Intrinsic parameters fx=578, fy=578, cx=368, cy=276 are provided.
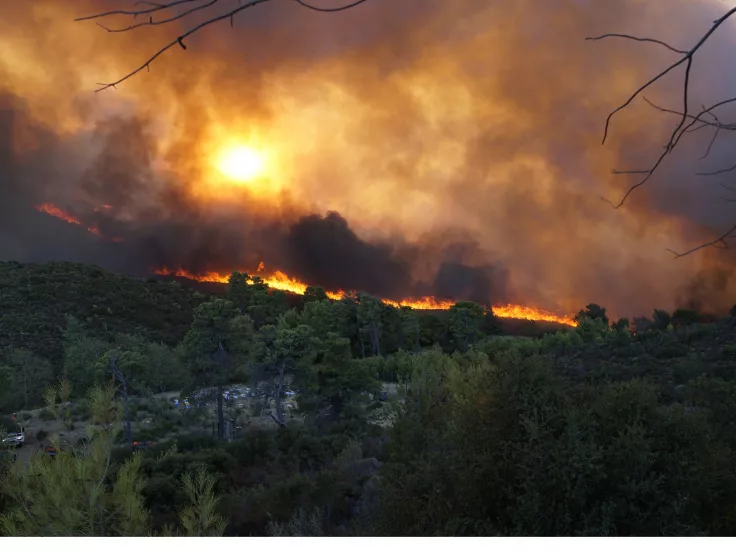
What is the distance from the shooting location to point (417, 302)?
17.7 ft

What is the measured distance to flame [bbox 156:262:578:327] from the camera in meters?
5.16

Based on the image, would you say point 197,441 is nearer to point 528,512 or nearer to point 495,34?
point 528,512

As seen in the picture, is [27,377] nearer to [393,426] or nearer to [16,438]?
[16,438]

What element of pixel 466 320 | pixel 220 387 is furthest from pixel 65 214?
pixel 220 387

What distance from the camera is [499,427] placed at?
14.1 feet

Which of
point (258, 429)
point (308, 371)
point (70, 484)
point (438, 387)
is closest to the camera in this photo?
point (70, 484)

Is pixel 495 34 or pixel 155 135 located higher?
pixel 495 34

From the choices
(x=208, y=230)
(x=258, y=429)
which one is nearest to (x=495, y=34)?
(x=208, y=230)

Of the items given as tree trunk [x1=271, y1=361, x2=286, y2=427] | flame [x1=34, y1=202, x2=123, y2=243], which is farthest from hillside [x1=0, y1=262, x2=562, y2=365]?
tree trunk [x1=271, y1=361, x2=286, y2=427]

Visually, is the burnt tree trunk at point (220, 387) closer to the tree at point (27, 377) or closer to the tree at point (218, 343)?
the tree at point (218, 343)

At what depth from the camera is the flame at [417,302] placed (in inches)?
203

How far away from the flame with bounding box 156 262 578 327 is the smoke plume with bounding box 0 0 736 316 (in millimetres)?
100

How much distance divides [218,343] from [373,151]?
266 inches

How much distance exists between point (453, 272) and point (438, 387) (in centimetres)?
210
